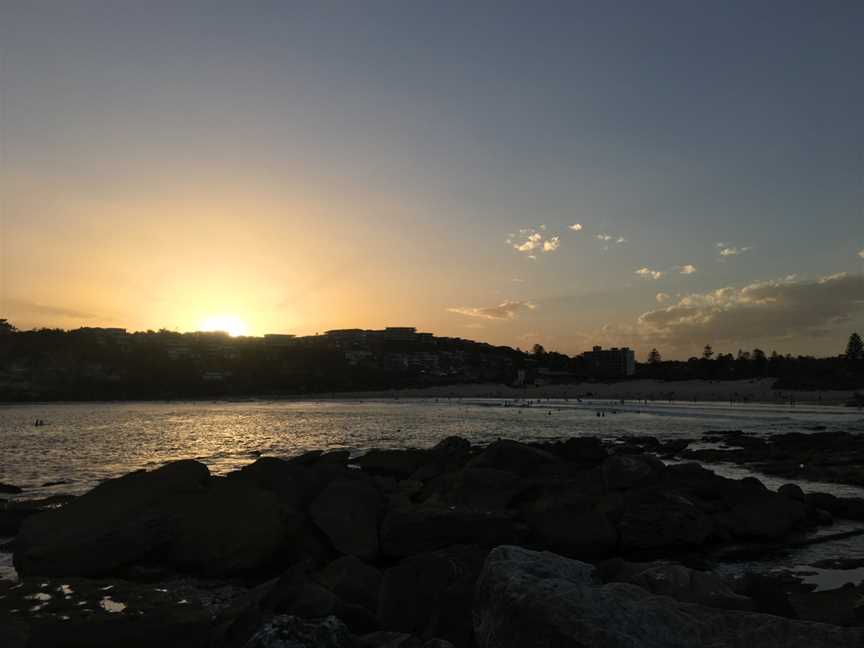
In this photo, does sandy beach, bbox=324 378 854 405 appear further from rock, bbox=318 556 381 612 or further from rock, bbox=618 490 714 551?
rock, bbox=318 556 381 612

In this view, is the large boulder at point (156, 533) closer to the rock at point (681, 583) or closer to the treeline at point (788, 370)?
the rock at point (681, 583)

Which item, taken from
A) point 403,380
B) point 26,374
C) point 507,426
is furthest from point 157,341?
point 507,426

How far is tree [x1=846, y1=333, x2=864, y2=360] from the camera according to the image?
541 feet

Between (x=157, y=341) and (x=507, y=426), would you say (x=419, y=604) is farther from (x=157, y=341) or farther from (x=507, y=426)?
(x=157, y=341)

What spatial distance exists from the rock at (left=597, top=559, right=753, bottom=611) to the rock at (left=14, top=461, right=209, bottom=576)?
8737 mm

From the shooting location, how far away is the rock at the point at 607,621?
4492 mm

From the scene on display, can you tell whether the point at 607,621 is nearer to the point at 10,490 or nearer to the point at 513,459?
the point at 513,459

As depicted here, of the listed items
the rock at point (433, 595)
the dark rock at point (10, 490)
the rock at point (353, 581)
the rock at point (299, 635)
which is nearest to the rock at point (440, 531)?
the rock at point (353, 581)

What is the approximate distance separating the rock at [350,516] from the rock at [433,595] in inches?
140

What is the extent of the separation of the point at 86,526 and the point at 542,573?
32.6 feet

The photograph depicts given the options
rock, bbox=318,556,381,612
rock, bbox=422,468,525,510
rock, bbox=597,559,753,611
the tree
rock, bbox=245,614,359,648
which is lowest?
rock, bbox=318,556,381,612

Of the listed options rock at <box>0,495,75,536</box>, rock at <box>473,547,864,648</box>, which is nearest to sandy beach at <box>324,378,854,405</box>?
rock at <box>0,495,75,536</box>

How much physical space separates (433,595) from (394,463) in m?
13.8

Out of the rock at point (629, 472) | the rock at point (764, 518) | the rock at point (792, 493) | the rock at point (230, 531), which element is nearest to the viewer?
the rock at point (230, 531)
